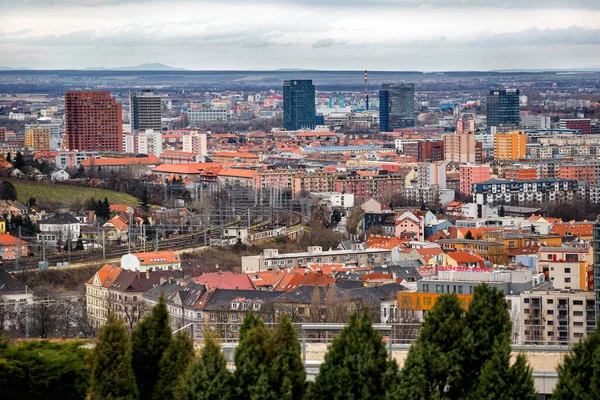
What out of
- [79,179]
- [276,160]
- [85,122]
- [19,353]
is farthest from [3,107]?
[19,353]

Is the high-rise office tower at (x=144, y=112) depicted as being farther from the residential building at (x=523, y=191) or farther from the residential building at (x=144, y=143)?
the residential building at (x=523, y=191)

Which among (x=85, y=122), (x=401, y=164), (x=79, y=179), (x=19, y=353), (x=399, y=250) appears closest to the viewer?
(x=19, y=353)

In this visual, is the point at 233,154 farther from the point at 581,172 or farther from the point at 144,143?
the point at 581,172

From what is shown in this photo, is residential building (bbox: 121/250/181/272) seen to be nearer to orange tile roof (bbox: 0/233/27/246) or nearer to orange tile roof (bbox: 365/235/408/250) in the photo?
orange tile roof (bbox: 0/233/27/246)

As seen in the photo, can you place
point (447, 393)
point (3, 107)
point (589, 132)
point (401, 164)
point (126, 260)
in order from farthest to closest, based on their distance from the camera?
point (3, 107) < point (589, 132) < point (401, 164) < point (126, 260) < point (447, 393)

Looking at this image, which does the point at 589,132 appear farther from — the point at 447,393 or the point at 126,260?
the point at 447,393

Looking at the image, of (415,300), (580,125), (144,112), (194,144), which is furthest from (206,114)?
(415,300)

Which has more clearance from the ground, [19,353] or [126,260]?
[19,353]
